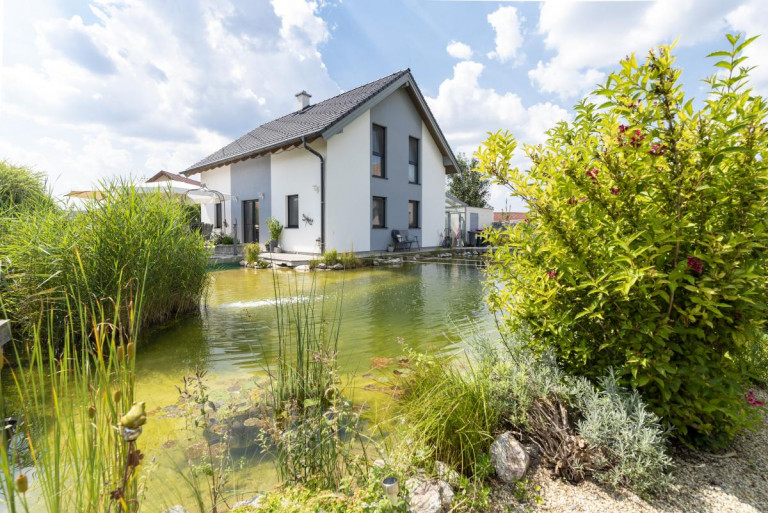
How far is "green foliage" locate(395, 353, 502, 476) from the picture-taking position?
1.60 m

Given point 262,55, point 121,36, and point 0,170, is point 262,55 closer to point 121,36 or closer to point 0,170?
point 121,36

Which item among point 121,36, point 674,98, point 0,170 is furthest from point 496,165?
point 0,170

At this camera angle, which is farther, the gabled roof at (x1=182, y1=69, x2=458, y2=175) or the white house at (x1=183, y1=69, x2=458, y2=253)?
the white house at (x1=183, y1=69, x2=458, y2=253)

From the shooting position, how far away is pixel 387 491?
119cm

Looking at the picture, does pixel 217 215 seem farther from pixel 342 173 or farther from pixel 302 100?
pixel 342 173

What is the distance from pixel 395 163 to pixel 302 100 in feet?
17.9

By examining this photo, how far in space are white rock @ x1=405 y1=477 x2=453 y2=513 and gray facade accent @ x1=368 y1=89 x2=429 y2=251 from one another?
1126 centimetres

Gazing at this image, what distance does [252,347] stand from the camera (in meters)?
3.64

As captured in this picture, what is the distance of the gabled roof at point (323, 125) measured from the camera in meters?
10.8

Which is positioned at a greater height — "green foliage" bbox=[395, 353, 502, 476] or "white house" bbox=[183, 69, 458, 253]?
"white house" bbox=[183, 69, 458, 253]

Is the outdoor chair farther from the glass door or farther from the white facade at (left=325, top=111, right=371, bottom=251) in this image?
the glass door

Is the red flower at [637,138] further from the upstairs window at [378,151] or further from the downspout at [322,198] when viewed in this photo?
the upstairs window at [378,151]

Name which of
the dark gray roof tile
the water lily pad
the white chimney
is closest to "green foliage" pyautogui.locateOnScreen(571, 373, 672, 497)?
the water lily pad

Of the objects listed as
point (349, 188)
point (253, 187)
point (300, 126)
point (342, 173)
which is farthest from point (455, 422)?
point (253, 187)
